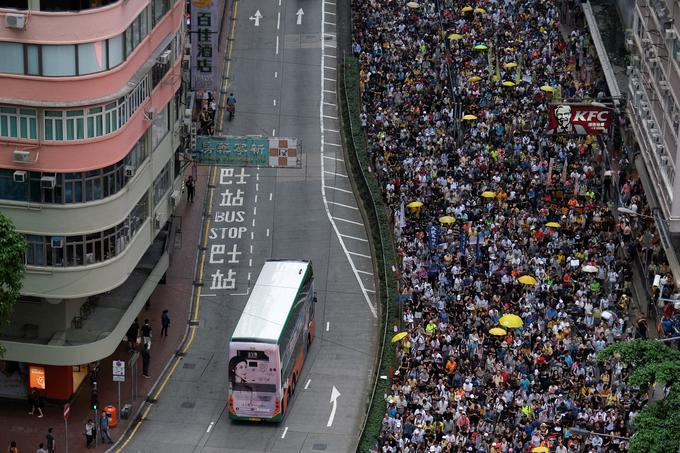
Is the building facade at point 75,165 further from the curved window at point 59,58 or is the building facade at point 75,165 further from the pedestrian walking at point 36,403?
the pedestrian walking at point 36,403

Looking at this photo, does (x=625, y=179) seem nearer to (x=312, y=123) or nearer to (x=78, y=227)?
(x=312, y=123)

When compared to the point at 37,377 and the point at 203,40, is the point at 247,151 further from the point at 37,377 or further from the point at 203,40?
the point at 37,377

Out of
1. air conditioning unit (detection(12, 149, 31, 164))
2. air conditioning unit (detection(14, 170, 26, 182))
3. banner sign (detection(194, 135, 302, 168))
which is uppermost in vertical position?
air conditioning unit (detection(12, 149, 31, 164))

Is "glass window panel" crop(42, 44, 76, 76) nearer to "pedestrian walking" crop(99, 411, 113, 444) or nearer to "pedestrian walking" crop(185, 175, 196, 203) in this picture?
"pedestrian walking" crop(99, 411, 113, 444)

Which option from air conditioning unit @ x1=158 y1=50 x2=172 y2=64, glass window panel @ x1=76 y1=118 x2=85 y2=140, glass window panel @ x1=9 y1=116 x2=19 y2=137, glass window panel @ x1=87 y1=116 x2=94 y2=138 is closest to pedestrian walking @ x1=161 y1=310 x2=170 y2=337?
air conditioning unit @ x1=158 y1=50 x2=172 y2=64

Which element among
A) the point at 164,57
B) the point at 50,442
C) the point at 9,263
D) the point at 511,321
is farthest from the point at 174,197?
the point at 9,263

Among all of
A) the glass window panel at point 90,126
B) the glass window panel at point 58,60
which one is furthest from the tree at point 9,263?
the glass window panel at point 58,60
